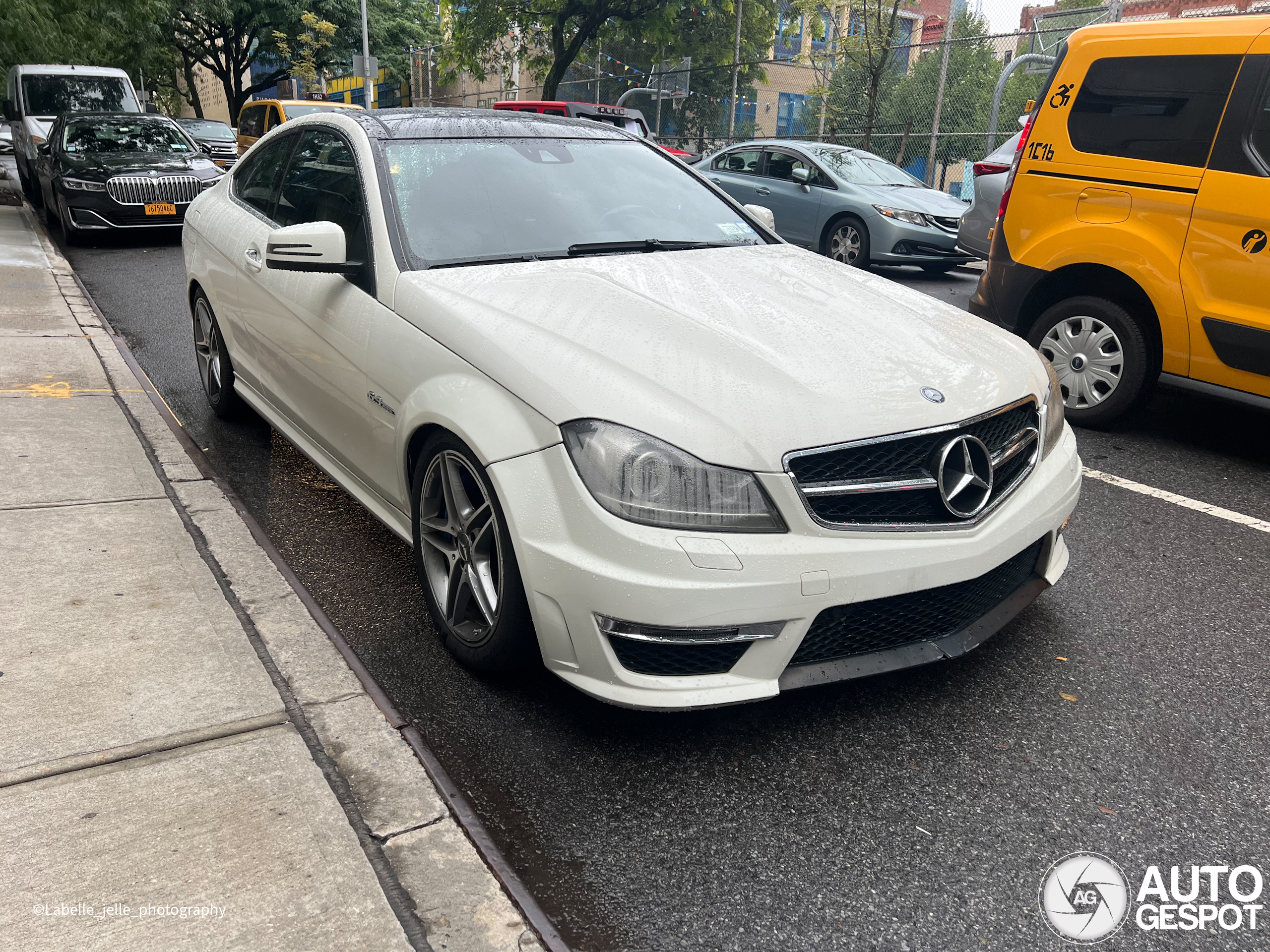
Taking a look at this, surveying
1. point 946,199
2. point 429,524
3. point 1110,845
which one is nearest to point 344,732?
point 429,524

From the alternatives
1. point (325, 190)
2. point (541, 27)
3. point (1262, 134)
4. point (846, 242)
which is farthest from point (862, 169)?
point (541, 27)

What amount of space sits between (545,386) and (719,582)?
0.67 meters

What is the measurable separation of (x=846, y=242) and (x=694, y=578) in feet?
32.9

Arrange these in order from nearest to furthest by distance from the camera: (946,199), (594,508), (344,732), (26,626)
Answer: (594,508)
(344,732)
(26,626)
(946,199)

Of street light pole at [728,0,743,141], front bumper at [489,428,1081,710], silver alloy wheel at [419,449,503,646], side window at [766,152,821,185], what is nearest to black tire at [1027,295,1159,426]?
front bumper at [489,428,1081,710]

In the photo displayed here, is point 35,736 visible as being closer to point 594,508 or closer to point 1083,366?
point 594,508

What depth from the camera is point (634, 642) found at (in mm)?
2471

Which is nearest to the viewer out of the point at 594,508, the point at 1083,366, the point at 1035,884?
the point at 1035,884

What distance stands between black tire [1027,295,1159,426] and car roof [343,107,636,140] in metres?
2.78

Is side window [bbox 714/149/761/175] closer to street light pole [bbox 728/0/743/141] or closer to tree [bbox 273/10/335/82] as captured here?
street light pole [bbox 728/0/743/141]

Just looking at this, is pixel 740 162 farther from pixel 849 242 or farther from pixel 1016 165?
pixel 1016 165

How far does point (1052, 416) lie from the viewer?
3162mm

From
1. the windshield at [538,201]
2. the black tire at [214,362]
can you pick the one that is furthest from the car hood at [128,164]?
the windshield at [538,201]

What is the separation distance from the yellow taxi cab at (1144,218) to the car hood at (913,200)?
580 cm
